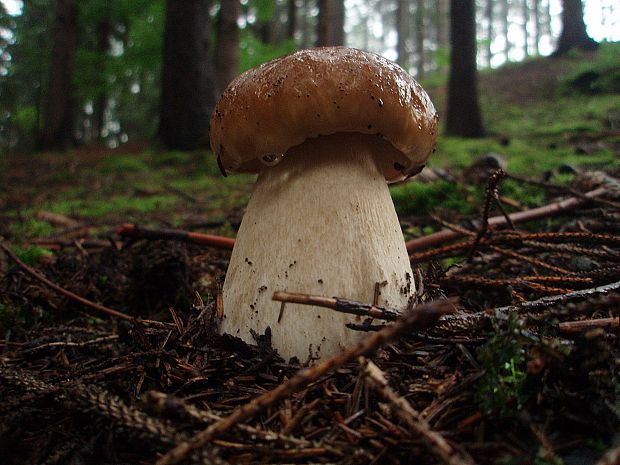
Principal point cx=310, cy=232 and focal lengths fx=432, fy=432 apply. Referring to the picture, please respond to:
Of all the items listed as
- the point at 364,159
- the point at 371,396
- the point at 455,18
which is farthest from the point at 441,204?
the point at 455,18

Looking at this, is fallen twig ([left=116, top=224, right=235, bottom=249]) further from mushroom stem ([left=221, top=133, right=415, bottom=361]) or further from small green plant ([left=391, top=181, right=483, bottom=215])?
small green plant ([left=391, top=181, right=483, bottom=215])

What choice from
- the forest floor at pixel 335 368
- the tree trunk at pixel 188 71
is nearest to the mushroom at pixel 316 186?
the forest floor at pixel 335 368

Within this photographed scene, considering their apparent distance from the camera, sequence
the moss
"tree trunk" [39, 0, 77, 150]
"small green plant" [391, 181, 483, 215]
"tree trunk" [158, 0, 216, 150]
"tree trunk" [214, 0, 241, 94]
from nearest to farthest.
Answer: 1. "small green plant" [391, 181, 483, 215]
2. the moss
3. "tree trunk" [158, 0, 216, 150]
4. "tree trunk" [214, 0, 241, 94]
5. "tree trunk" [39, 0, 77, 150]

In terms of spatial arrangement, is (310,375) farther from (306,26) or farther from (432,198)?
(306,26)

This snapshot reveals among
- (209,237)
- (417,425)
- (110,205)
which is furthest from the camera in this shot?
(110,205)

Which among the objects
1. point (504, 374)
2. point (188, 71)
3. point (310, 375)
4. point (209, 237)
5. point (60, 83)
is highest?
point (60, 83)

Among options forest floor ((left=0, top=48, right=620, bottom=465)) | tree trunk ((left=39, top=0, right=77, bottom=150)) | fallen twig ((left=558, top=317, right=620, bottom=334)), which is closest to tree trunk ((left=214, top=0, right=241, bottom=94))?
tree trunk ((left=39, top=0, right=77, bottom=150))

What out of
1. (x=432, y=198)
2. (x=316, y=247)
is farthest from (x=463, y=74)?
(x=316, y=247)
